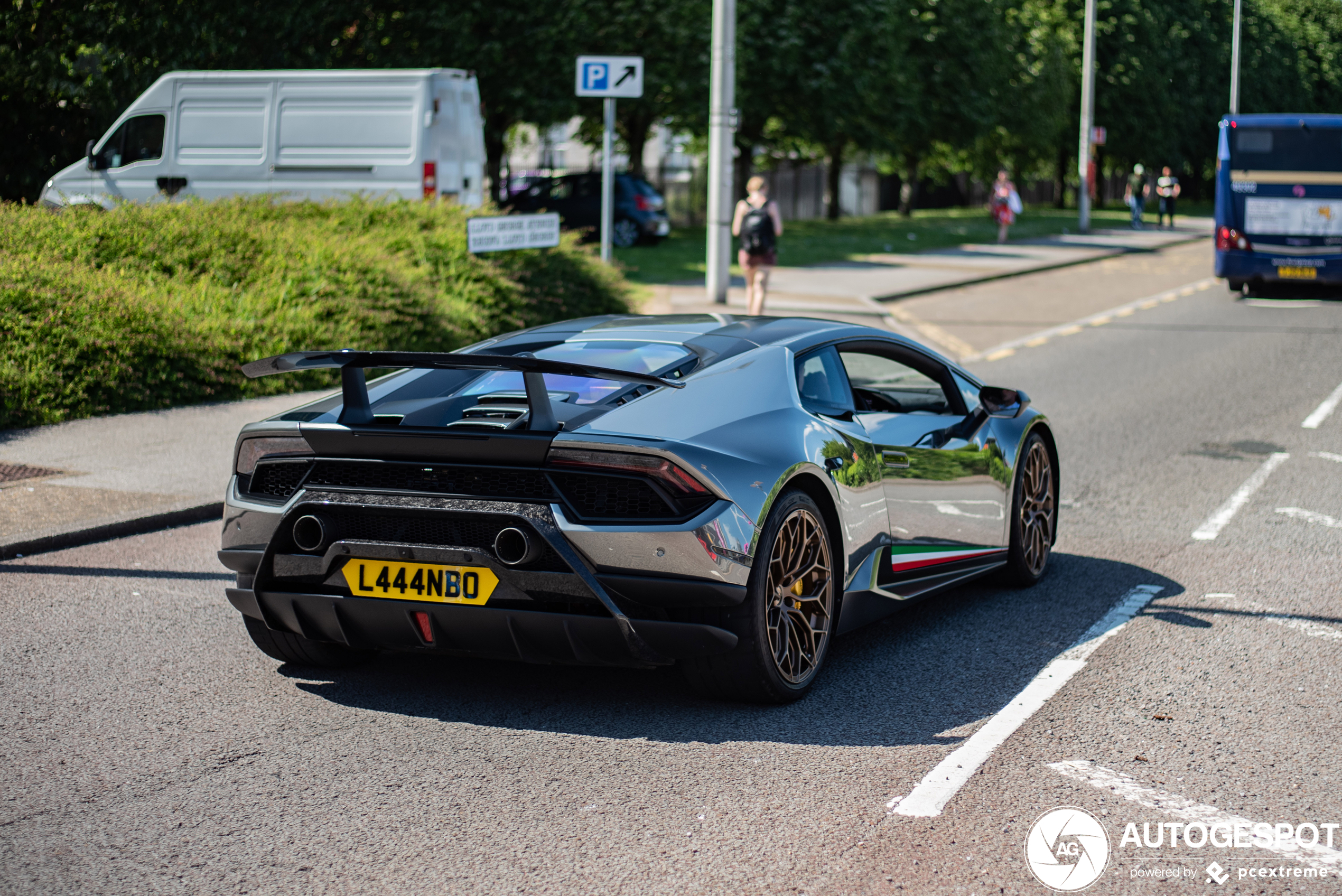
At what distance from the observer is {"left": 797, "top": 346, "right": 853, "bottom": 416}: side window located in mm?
5691

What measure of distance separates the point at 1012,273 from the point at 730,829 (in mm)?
25286

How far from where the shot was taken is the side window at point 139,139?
20703mm

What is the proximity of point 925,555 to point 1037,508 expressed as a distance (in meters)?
1.31

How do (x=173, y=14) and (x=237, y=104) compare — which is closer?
(x=237, y=104)

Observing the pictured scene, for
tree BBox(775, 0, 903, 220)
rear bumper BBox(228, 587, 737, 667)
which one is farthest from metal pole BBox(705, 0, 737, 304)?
tree BBox(775, 0, 903, 220)


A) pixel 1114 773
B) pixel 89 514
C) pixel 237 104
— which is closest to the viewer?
pixel 1114 773

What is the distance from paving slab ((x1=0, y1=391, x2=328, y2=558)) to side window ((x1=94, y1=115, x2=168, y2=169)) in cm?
1023

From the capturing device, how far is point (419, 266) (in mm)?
15297

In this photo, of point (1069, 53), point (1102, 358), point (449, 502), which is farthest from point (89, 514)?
point (1069, 53)

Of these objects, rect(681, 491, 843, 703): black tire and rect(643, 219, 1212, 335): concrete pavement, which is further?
rect(643, 219, 1212, 335): concrete pavement

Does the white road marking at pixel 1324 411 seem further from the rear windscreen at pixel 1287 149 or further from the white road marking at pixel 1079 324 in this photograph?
the rear windscreen at pixel 1287 149

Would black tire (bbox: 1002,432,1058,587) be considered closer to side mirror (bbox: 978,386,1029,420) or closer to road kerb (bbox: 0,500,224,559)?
side mirror (bbox: 978,386,1029,420)

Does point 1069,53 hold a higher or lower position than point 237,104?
higher

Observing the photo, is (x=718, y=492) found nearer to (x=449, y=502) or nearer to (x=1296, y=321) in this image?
(x=449, y=502)
